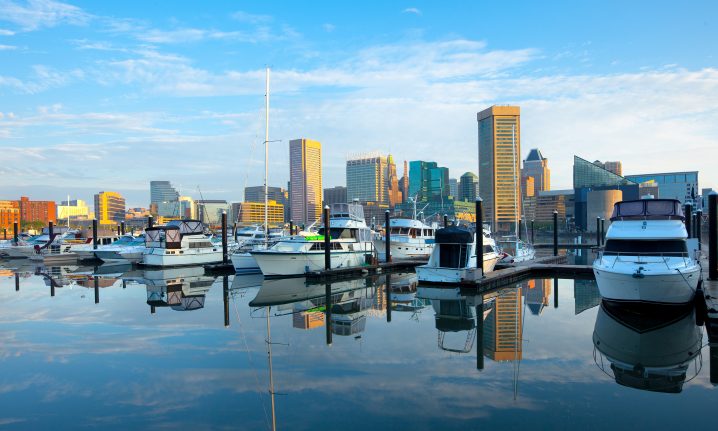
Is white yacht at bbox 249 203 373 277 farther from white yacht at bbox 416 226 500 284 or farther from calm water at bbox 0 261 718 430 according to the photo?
calm water at bbox 0 261 718 430

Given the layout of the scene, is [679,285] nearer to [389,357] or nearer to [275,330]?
[389,357]

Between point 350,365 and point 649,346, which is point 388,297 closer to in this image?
point 350,365

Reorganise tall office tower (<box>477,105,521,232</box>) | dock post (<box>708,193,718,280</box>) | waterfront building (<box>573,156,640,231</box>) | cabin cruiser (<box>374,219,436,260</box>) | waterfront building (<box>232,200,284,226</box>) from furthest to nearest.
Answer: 1. waterfront building (<box>232,200,284,226</box>)
2. waterfront building (<box>573,156,640,231</box>)
3. tall office tower (<box>477,105,521,232</box>)
4. cabin cruiser (<box>374,219,436,260</box>)
5. dock post (<box>708,193,718,280</box>)

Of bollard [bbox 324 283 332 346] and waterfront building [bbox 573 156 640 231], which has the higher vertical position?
waterfront building [bbox 573 156 640 231]

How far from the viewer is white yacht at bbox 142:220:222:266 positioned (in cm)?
4034

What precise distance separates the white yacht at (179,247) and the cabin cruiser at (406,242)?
14731 millimetres

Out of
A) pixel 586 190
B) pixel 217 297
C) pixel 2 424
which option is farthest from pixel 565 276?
pixel 586 190

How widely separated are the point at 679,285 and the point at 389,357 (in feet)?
35.3

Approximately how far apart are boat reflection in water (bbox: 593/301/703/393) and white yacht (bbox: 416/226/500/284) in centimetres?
807

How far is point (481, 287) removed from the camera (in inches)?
1010

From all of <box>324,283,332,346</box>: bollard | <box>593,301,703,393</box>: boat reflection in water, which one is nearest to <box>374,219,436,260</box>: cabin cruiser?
<box>324,283,332,346</box>: bollard

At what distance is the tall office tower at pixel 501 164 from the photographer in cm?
12875

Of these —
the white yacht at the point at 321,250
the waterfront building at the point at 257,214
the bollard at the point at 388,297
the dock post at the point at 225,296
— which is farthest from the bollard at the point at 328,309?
the waterfront building at the point at 257,214

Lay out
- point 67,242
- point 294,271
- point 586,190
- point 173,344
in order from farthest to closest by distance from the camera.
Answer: point 586,190 < point 67,242 < point 294,271 < point 173,344
